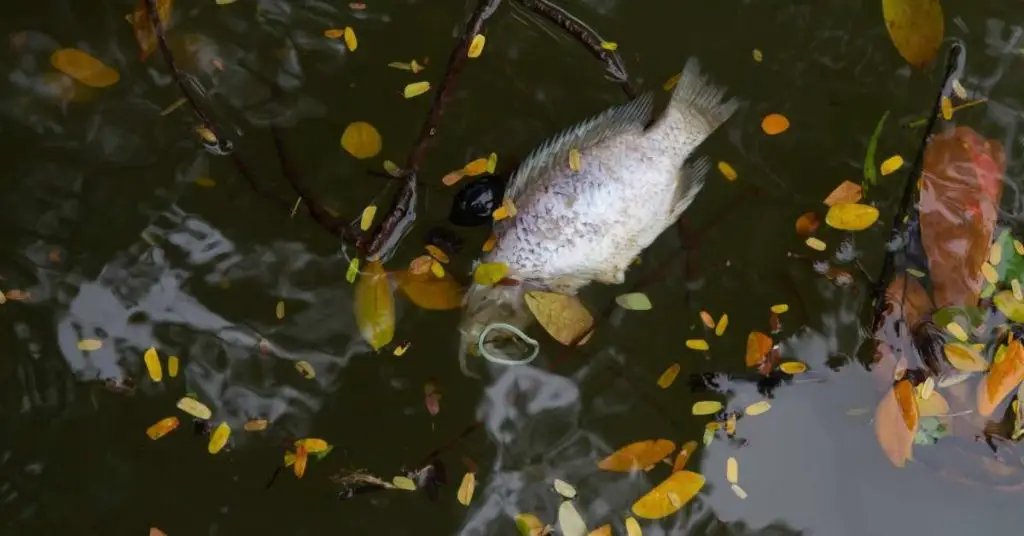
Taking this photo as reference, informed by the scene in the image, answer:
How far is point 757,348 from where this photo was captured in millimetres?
2832

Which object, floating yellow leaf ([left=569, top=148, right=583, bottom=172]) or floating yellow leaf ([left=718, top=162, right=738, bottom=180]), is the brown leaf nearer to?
floating yellow leaf ([left=718, top=162, right=738, bottom=180])

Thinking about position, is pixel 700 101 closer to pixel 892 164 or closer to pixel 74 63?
pixel 892 164

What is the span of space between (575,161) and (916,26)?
1418mm

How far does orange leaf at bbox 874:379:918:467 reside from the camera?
2.79 meters

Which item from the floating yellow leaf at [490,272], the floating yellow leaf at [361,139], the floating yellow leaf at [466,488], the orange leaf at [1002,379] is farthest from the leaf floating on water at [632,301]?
the orange leaf at [1002,379]

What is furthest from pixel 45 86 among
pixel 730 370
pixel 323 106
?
pixel 730 370

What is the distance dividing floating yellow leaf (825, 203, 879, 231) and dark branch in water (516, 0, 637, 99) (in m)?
0.87

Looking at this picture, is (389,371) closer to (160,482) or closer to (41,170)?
(160,482)

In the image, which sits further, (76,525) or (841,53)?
(841,53)

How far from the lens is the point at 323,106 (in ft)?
9.11

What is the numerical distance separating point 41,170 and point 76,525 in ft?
4.12

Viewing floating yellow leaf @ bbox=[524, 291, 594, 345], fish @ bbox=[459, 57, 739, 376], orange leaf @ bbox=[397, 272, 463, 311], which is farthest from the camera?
orange leaf @ bbox=[397, 272, 463, 311]

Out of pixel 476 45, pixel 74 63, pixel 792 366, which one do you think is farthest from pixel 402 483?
pixel 74 63

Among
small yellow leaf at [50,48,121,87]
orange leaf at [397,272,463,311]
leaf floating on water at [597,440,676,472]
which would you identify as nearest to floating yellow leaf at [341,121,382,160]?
orange leaf at [397,272,463,311]
